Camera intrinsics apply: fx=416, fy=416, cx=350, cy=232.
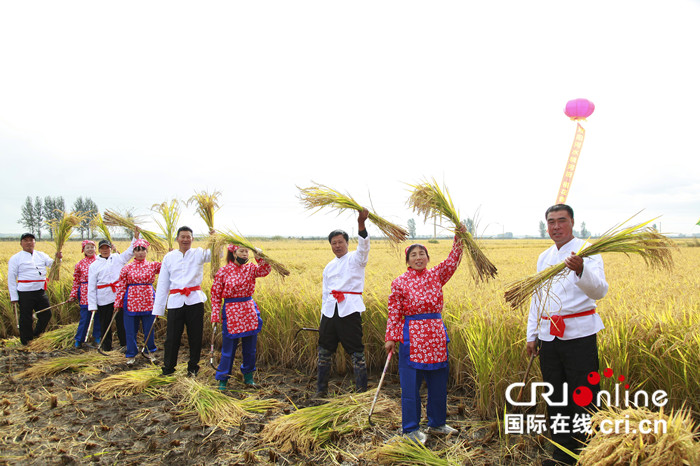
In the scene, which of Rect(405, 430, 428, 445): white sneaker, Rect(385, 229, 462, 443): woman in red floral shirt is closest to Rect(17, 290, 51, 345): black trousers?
Rect(385, 229, 462, 443): woman in red floral shirt

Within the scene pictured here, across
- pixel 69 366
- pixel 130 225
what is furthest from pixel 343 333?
pixel 130 225

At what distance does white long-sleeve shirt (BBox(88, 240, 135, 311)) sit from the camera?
265 inches

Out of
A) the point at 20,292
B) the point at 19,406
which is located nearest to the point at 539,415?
the point at 19,406

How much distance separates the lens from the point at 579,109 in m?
13.0

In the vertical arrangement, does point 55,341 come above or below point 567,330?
below

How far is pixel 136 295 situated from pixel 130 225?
1.39 metres

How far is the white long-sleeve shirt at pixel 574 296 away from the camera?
256cm

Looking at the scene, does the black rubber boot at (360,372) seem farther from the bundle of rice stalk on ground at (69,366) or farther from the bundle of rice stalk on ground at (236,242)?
the bundle of rice stalk on ground at (69,366)

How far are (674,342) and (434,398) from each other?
5.57 ft

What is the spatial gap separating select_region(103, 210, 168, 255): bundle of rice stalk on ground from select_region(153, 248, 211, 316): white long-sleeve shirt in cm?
199

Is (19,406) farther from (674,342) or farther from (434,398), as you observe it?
(674,342)

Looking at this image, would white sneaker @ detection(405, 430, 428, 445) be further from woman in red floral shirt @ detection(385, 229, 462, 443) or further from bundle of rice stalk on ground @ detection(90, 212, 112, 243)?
bundle of rice stalk on ground @ detection(90, 212, 112, 243)

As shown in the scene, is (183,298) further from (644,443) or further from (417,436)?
(644,443)

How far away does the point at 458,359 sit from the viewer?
4129 millimetres
